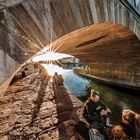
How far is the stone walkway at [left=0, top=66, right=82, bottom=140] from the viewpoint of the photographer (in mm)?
5000

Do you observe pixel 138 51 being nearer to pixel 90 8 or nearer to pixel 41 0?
pixel 90 8

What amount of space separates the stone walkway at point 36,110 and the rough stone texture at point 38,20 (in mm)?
2649

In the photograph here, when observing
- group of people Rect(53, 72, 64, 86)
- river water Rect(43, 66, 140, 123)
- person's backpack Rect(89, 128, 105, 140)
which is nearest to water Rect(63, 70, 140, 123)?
river water Rect(43, 66, 140, 123)

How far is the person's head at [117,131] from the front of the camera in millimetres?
5738

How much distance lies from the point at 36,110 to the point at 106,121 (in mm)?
1489

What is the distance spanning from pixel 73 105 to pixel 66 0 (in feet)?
11.5

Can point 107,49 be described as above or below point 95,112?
above

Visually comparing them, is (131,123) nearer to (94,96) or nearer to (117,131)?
(117,131)

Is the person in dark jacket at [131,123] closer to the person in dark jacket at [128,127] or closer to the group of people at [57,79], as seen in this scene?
the person in dark jacket at [128,127]

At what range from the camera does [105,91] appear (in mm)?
6105

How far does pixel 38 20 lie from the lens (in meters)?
2.25

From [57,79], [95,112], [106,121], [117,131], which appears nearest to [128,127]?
[117,131]

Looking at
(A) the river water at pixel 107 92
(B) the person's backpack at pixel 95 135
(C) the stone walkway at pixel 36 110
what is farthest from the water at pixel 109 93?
(B) the person's backpack at pixel 95 135

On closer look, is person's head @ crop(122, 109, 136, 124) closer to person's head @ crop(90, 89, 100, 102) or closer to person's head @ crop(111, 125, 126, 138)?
person's head @ crop(111, 125, 126, 138)
